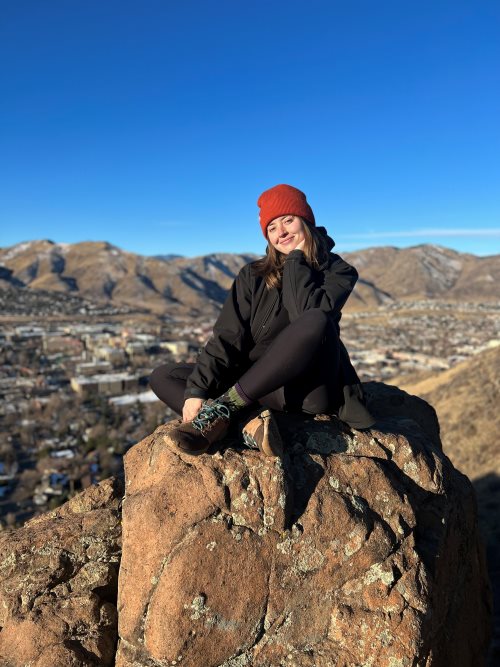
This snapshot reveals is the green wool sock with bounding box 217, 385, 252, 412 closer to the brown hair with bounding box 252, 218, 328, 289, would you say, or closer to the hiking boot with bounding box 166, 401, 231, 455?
the hiking boot with bounding box 166, 401, 231, 455

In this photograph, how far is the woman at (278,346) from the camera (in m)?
3.35

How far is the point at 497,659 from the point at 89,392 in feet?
189

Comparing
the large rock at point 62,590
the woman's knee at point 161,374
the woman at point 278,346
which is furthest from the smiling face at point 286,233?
the large rock at point 62,590

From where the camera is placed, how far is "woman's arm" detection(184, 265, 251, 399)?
3617 mm

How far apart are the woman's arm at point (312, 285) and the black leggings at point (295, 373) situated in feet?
0.66

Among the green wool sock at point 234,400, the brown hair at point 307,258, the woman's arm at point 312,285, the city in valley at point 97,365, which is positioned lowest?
the city in valley at point 97,365

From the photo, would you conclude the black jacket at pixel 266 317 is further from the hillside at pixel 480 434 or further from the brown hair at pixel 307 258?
the hillside at pixel 480 434

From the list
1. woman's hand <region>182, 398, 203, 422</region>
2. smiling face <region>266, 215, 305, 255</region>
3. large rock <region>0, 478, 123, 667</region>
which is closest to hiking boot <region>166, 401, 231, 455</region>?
woman's hand <region>182, 398, 203, 422</region>

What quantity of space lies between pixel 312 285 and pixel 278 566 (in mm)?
2011

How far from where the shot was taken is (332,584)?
3145 mm

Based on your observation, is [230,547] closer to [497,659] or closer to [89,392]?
[497,659]

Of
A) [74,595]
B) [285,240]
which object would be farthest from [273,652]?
[285,240]

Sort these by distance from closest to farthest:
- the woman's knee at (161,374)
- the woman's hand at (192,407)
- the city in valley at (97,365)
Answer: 1. the woman's hand at (192,407)
2. the woman's knee at (161,374)
3. the city in valley at (97,365)

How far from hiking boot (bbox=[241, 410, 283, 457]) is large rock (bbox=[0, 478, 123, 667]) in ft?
4.75
